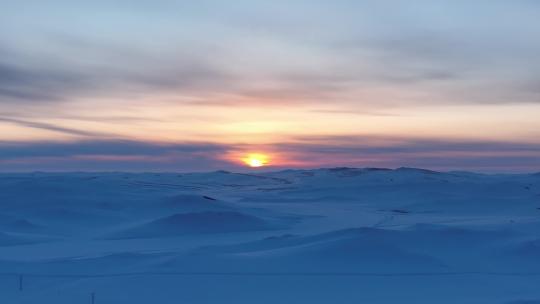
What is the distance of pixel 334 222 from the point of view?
22656mm

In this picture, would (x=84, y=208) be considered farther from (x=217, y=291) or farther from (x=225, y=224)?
(x=217, y=291)

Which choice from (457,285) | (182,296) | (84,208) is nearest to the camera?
Result: (182,296)

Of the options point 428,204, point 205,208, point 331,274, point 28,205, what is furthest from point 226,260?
point 428,204

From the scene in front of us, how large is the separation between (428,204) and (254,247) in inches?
711

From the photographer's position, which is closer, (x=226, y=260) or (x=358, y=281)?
(x=358, y=281)

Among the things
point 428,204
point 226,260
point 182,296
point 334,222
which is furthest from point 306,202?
point 182,296

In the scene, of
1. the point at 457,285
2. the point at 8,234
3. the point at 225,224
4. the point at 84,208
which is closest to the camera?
the point at 457,285

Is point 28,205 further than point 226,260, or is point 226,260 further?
→ point 28,205

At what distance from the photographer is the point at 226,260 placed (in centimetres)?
1261

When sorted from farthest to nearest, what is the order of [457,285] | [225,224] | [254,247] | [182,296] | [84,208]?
Result: [84,208]
[225,224]
[254,247]
[457,285]
[182,296]

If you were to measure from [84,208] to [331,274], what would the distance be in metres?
17.3

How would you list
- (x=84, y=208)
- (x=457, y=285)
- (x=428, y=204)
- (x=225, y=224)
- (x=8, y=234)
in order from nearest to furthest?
(x=457, y=285) < (x=8, y=234) < (x=225, y=224) < (x=84, y=208) < (x=428, y=204)

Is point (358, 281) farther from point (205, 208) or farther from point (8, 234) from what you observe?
point (205, 208)

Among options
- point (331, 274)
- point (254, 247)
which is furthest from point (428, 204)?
point (331, 274)
